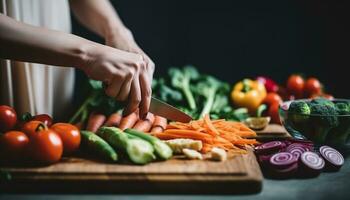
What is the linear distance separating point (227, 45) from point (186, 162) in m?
1.60

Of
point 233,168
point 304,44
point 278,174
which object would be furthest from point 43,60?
point 304,44

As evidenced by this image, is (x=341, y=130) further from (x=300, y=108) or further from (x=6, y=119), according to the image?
(x=6, y=119)

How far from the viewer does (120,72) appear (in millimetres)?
1688

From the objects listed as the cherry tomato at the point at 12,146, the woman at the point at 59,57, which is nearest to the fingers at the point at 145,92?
the woman at the point at 59,57

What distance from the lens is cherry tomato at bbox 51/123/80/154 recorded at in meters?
1.65

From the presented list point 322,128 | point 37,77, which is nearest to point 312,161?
point 322,128

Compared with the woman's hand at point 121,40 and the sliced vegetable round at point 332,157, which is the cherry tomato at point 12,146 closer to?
the woman's hand at point 121,40

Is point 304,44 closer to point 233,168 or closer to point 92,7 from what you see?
point 92,7

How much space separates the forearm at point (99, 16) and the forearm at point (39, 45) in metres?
0.68

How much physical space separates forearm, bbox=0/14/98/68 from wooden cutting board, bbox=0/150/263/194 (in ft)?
1.21

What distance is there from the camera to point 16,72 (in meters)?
2.14

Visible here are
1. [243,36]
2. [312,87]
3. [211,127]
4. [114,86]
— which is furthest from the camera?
[243,36]

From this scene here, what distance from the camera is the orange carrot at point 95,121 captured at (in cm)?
219

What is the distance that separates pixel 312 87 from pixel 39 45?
5.82ft
